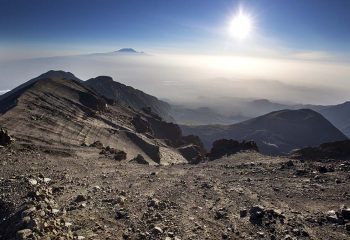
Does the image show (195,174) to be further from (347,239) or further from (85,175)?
(347,239)

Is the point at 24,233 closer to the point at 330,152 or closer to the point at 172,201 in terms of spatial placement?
the point at 172,201

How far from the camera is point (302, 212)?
17.5m

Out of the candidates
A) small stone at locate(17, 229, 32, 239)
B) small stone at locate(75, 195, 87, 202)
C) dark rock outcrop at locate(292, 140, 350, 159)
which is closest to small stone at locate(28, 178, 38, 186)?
small stone at locate(75, 195, 87, 202)

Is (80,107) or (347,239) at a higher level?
(80,107)

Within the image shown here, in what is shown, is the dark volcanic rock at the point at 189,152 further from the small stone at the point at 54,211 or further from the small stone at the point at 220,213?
the small stone at the point at 54,211

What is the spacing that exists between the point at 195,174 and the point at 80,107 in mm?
35558

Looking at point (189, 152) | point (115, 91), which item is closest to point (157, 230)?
point (189, 152)

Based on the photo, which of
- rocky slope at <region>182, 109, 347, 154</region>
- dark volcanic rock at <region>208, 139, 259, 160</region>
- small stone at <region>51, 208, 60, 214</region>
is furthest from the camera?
rocky slope at <region>182, 109, 347, 154</region>

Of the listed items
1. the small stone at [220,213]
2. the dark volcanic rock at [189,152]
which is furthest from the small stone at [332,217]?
the dark volcanic rock at [189,152]

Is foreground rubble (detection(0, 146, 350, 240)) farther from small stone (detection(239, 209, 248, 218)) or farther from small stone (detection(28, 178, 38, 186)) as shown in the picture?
small stone (detection(28, 178, 38, 186))

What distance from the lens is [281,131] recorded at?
146 m

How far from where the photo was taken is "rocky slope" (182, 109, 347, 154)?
439 ft

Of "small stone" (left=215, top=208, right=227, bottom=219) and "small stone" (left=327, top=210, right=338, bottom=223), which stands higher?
"small stone" (left=327, top=210, right=338, bottom=223)

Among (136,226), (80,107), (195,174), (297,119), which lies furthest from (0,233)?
(297,119)
